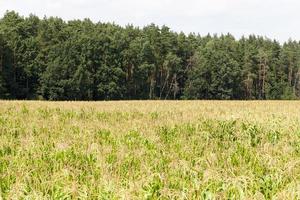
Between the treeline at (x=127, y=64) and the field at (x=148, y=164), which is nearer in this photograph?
the field at (x=148, y=164)

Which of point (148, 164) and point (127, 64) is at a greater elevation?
point (127, 64)

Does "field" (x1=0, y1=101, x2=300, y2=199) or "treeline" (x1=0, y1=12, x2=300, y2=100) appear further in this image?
"treeline" (x1=0, y1=12, x2=300, y2=100)

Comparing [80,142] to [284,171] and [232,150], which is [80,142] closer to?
[232,150]

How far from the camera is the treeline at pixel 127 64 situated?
7575cm

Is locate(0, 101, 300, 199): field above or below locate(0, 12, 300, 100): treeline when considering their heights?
below

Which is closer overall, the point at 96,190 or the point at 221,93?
the point at 96,190

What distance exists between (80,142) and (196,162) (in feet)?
10.7

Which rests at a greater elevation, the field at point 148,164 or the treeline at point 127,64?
the treeline at point 127,64

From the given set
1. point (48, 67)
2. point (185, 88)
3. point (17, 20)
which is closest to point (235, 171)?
point (48, 67)

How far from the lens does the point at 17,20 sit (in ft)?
281

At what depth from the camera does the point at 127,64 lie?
91.8 m

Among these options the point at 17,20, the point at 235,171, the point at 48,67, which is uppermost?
the point at 17,20

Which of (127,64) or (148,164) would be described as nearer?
(148,164)

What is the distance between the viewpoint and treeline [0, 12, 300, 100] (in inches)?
2982
